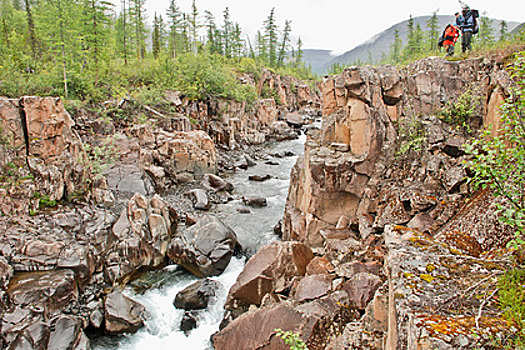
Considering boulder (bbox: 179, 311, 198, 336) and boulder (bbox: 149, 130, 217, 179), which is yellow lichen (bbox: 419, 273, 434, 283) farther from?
boulder (bbox: 149, 130, 217, 179)

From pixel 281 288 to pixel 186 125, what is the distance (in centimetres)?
1952

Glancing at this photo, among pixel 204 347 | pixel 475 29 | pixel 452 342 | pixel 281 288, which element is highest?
pixel 475 29

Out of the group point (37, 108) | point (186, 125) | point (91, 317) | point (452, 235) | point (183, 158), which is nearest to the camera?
point (452, 235)

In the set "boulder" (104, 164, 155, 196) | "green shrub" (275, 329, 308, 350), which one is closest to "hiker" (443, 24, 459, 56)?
"green shrub" (275, 329, 308, 350)

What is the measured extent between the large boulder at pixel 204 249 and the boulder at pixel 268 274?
2.54m

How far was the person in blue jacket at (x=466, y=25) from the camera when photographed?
11.4 m

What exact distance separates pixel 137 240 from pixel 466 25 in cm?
1546

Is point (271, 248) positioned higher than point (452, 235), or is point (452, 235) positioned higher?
point (452, 235)

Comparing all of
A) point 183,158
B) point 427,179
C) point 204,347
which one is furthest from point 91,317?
point 183,158

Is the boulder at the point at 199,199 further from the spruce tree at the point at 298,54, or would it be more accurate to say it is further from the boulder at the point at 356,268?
the spruce tree at the point at 298,54

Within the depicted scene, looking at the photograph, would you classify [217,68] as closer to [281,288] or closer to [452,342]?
[281,288]

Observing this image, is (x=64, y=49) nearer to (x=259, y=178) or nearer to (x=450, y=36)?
(x=259, y=178)

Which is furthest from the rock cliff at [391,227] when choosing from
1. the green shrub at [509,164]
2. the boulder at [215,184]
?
the boulder at [215,184]

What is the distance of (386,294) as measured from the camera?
18.4ft
